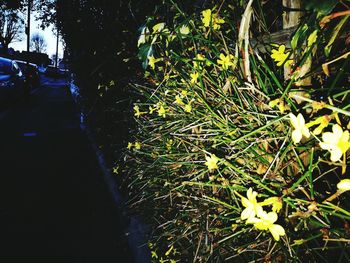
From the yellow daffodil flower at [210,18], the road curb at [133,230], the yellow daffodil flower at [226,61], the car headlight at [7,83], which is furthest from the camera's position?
the car headlight at [7,83]

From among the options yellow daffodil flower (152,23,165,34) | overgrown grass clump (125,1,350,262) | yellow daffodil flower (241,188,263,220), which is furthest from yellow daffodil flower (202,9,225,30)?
yellow daffodil flower (241,188,263,220)

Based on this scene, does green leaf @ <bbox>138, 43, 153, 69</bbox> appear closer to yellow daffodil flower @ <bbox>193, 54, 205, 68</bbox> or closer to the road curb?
yellow daffodil flower @ <bbox>193, 54, 205, 68</bbox>

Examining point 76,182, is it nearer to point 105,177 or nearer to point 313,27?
point 105,177

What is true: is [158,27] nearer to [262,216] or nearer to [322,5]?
[322,5]

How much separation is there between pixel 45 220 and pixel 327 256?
3658 millimetres

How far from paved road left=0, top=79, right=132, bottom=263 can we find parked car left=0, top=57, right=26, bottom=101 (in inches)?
154

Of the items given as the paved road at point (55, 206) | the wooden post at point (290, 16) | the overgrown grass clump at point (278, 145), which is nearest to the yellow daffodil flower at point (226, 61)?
the overgrown grass clump at point (278, 145)

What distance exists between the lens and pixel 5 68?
12.7 metres

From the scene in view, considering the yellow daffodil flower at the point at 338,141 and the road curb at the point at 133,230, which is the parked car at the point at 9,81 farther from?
the yellow daffodil flower at the point at 338,141

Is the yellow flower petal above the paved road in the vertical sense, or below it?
above

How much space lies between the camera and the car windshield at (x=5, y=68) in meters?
12.3

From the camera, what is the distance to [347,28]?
1058 mm

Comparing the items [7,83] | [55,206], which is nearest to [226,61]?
[55,206]

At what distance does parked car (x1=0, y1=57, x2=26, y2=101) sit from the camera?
1119 cm
